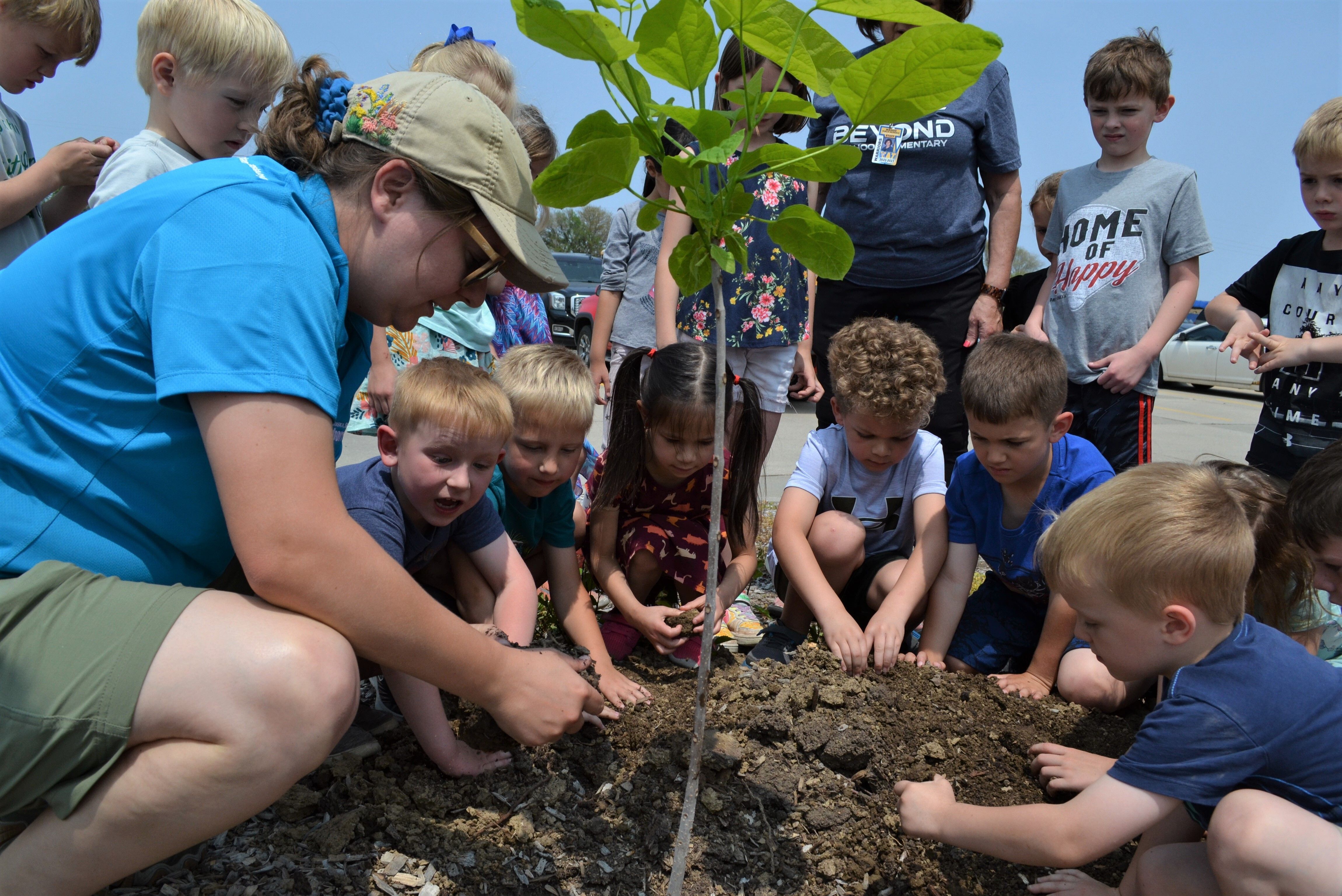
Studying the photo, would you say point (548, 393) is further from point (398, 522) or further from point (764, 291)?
point (764, 291)

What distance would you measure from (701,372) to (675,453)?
268mm

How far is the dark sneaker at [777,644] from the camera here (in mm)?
2953

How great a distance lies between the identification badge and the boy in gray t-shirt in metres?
0.74

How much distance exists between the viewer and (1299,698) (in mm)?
1480

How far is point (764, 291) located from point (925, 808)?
2157 mm

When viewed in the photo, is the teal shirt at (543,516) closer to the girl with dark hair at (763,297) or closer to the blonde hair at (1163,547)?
the girl with dark hair at (763,297)

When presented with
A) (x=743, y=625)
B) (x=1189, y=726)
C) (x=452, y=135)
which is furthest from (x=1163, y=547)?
(x=743, y=625)

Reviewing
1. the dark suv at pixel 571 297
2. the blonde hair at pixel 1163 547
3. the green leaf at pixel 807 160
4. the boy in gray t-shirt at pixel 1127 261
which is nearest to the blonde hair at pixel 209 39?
the green leaf at pixel 807 160

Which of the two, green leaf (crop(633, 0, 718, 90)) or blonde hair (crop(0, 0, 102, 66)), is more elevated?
blonde hair (crop(0, 0, 102, 66))

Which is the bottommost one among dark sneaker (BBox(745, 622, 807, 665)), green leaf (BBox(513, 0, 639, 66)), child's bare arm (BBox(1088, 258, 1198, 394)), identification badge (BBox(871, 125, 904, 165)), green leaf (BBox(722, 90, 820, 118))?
dark sneaker (BBox(745, 622, 807, 665))

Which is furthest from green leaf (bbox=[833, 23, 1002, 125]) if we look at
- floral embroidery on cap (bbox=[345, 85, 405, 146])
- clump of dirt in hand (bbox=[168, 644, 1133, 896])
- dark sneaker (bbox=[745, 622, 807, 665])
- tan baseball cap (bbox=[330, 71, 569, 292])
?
dark sneaker (bbox=[745, 622, 807, 665])

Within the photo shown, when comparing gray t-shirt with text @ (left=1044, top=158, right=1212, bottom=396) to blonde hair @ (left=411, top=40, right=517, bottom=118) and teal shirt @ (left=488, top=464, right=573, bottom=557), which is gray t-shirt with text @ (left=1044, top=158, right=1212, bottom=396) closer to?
teal shirt @ (left=488, top=464, right=573, bottom=557)

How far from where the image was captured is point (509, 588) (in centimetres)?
246

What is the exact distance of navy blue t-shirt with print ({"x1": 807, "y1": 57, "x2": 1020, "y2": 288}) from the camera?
3270 mm
